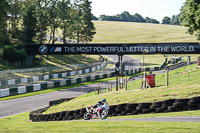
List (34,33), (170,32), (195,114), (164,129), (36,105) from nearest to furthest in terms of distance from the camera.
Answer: (164,129) → (195,114) → (36,105) → (34,33) → (170,32)

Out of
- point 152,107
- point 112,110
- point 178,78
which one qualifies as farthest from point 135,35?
point 152,107

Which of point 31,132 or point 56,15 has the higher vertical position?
point 56,15

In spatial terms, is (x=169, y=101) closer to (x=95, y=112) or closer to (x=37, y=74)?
(x=95, y=112)

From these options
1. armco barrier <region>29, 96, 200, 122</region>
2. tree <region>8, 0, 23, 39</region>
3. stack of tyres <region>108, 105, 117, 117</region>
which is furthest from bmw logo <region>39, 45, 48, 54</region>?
tree <region>8, 0, 23, 39</region>

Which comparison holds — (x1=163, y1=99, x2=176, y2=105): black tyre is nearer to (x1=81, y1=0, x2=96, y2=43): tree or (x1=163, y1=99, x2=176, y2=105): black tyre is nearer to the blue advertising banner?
the blue advertising banner

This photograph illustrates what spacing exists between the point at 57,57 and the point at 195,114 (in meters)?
64.6

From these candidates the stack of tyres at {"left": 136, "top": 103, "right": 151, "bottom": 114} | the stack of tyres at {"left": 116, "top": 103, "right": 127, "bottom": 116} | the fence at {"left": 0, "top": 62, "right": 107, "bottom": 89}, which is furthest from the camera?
the fence at {"left": 0, "top": 62, "right": 107, "bottom": 89}

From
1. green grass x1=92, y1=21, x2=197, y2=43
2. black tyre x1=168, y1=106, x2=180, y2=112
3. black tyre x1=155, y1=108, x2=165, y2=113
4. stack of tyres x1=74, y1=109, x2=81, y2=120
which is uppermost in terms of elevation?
green grass x1=92, y1=21, x2=197, y2=43

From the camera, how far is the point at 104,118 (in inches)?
537

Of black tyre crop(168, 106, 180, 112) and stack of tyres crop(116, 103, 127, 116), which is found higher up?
black tyre crop(168, 106, 180, 112)

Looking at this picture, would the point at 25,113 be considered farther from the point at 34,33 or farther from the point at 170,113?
the point at 34,33

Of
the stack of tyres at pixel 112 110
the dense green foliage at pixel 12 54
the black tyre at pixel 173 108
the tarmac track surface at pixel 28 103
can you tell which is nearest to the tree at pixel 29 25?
the dense green foliage at pixel 12 54

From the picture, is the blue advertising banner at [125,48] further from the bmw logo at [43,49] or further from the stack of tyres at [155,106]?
the stack of tyres at [155,106]

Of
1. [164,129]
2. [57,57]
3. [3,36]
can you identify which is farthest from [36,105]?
[57,57]
